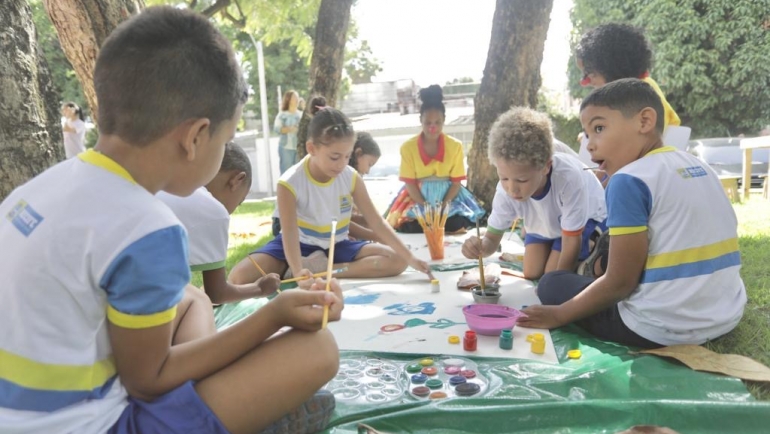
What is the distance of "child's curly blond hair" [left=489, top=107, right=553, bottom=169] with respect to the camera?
2.65 meters

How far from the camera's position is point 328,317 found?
4.20 feet

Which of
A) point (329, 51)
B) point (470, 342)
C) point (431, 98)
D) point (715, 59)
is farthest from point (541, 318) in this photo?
point (715, 59)

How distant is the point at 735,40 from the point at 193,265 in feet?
47.2

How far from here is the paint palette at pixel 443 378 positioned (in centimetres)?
177

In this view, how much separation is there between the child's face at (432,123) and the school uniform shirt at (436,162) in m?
0.09

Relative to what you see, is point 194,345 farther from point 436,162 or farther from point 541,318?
point 436,162

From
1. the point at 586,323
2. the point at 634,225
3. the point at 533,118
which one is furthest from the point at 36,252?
the point at 533,118

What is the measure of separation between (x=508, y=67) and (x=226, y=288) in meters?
4.25

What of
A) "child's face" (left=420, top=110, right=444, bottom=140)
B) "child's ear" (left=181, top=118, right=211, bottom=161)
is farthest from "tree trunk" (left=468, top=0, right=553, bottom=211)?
"child's ear" (left=181, top=118, right=211, bottom=161)

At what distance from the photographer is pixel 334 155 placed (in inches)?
124

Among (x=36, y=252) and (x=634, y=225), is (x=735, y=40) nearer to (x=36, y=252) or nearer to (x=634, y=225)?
(x=634, y=225)

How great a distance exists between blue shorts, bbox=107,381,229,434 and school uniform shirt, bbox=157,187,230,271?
1024 mm

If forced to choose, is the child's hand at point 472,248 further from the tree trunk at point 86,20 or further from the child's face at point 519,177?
the tree trunk at point 86,20

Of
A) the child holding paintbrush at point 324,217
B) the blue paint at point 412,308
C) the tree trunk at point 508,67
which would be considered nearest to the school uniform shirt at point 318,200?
the child holding paintbrush at point 324,217
